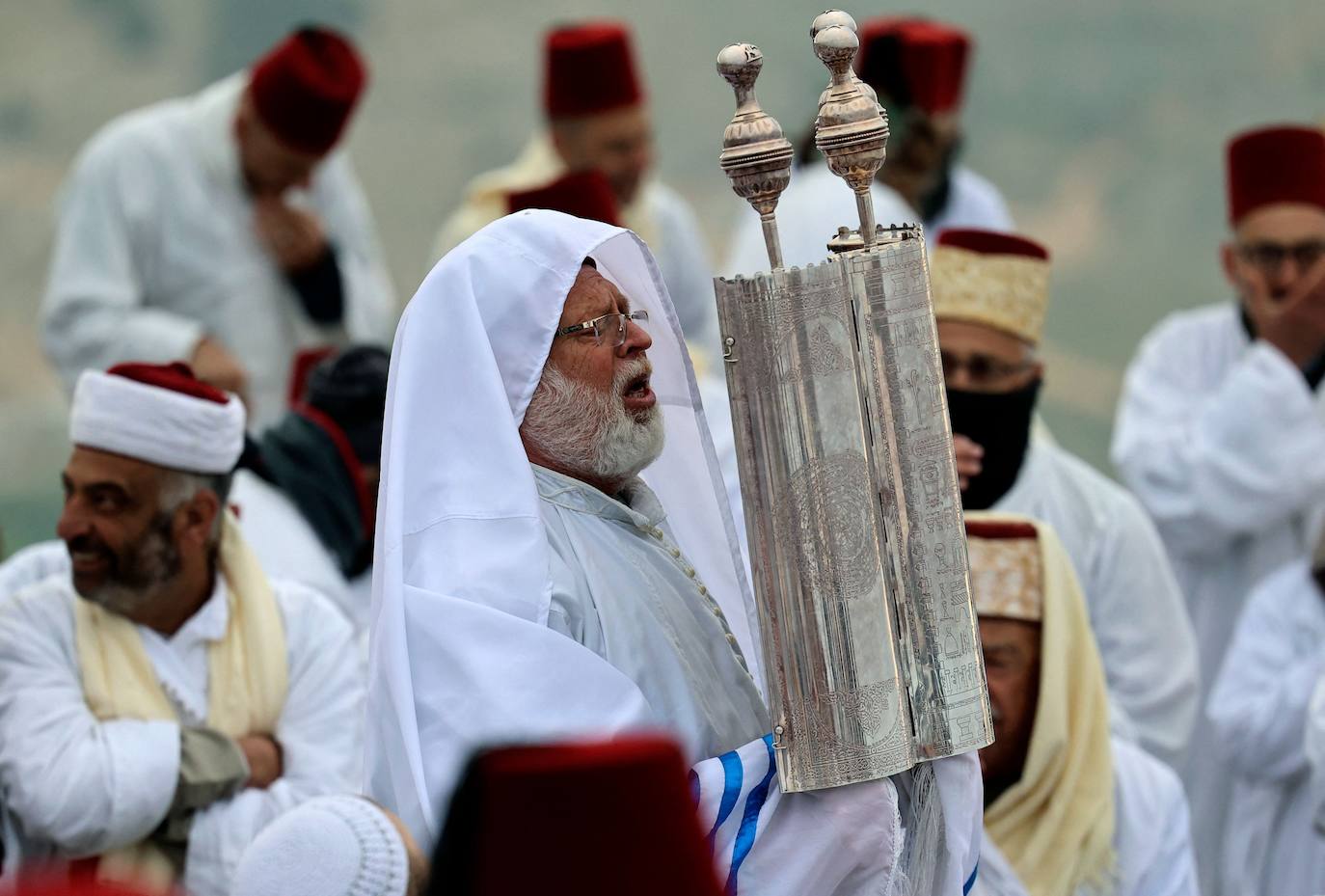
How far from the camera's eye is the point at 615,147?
27.3ft

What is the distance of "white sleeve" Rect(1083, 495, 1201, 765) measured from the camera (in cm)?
576

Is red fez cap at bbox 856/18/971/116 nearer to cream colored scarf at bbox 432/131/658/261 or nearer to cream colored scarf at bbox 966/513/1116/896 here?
cream colored scarf at bbox 432/131/658/261

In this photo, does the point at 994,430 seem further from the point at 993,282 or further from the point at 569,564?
the point at 569,564

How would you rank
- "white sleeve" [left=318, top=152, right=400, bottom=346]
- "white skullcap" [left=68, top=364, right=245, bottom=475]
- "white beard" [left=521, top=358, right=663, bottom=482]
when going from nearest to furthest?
"white beard" [left=521, top=358, right=663, bottom=482] → "white skullcap" [left=68, top=364, right=245, bottom=475] → "white sleeve" [left=318, top=152, right=400, bottom=346]

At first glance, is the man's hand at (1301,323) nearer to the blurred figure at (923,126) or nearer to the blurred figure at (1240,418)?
the blurred figure at (1240,418)

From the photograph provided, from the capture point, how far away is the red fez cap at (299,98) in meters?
7.27

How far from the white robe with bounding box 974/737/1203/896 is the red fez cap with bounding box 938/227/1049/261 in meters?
1.70

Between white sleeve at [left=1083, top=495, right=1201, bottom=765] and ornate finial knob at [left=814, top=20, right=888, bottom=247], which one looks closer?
ornate finial knob at [left=814, top=20, right=888, bottom=247]

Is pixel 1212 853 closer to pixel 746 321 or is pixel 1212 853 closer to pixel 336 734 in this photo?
pixel 336 734

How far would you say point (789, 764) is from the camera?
3182 mm

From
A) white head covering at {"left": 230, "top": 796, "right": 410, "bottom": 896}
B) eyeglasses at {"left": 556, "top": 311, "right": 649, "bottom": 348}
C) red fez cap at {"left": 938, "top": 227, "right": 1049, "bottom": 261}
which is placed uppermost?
eyeglasses at {"left": 556, "top": 311, "right": 649, "bottom": 348}

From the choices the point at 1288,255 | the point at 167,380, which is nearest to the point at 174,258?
the point at 167,380

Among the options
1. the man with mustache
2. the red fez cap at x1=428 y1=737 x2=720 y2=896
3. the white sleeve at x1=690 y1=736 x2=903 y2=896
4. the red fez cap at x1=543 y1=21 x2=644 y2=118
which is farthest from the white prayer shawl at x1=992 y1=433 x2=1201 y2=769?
the red fez cap at x1=428 y1=737 x2=720 y2=896

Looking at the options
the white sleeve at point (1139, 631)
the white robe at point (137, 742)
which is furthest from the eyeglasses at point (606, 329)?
the white sleeve at point (1139, 631)
